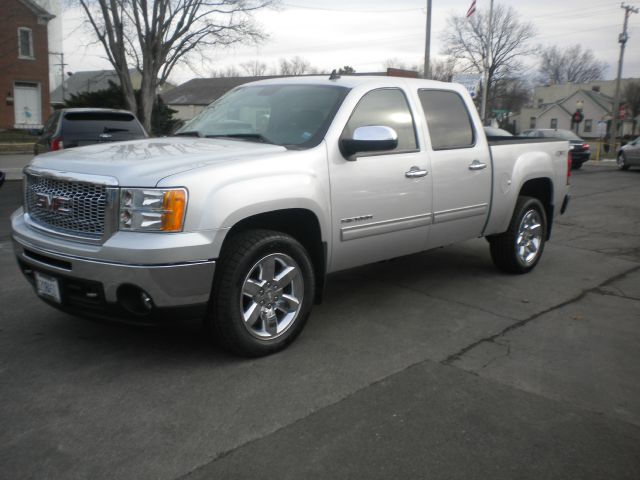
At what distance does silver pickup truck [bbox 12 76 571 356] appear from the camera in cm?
359

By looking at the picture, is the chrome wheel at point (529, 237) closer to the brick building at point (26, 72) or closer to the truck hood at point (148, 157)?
the truck hood at point (148, 157)

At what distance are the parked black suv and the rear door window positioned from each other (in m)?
6.37

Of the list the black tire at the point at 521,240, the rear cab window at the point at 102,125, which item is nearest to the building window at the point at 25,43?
the rear cab window at the point at 102,125

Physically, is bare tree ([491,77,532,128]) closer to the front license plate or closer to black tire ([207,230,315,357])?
black tire ([207,230,315,357])

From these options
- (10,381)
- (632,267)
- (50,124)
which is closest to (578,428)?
(10,381)

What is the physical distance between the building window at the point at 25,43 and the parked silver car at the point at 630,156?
33.5 metres

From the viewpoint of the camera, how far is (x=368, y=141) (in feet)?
14.3

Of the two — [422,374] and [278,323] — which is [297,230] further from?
[422,374]

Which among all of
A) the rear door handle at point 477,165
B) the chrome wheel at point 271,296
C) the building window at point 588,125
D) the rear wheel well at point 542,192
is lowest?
the chrome wheel at point 271,296

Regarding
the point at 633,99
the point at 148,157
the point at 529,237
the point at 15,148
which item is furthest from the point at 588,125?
the point at 148,157

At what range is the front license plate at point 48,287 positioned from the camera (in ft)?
12.6

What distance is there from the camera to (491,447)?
304cm

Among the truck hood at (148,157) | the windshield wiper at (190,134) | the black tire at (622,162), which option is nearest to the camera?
the truck hood at (148,157)

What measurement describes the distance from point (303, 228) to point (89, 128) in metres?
→ 7.83
